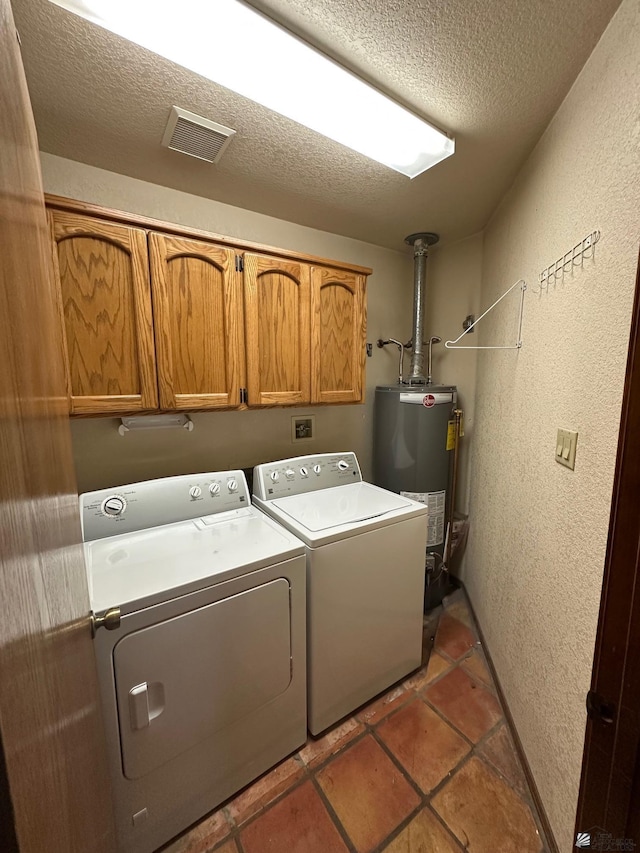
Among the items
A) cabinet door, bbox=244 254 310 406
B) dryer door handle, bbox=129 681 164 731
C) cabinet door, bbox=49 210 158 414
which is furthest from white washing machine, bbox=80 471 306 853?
cabinet door, bbox=244 254 310 406

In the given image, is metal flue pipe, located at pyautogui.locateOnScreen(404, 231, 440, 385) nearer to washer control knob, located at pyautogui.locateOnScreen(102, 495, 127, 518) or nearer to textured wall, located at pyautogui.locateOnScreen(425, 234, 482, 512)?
textured wall, located at pyautogui.locateOnScreen(425, 234, 482, 512)

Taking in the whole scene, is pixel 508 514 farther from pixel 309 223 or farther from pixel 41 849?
pixel 309 223

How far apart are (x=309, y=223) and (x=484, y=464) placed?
1836mm

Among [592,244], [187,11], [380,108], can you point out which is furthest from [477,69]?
[187,11]

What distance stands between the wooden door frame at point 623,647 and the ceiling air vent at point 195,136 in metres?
1.47

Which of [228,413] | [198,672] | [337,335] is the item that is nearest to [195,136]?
[337,335]

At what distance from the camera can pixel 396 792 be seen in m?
1.25

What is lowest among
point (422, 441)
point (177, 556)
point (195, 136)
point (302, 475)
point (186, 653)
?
point (186, 653)

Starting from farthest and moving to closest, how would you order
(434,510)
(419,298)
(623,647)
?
(419,298), (434,510), (623,647)

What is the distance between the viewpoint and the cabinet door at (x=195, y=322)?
137cm

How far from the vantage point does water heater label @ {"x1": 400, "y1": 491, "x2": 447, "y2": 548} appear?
2.13 m

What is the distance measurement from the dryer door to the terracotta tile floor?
1.17ft

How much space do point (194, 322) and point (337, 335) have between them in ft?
2.51

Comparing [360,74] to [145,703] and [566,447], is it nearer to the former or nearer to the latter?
[566,447]
